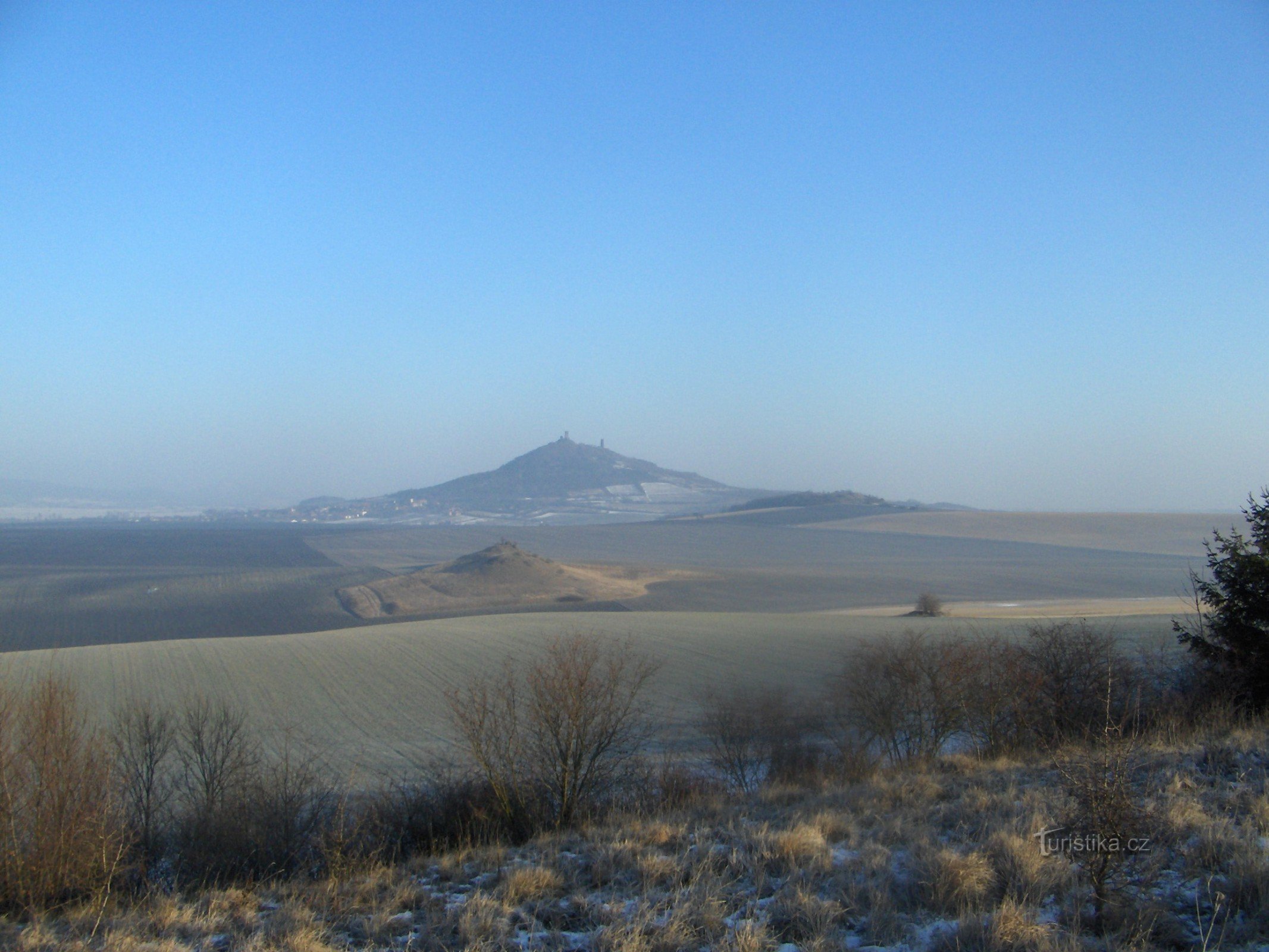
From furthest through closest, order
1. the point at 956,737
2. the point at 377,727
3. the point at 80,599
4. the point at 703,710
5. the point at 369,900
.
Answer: the point at 80,599
the point at 703,710
the point at 377,727
the point at 956,737
the point at 369,900

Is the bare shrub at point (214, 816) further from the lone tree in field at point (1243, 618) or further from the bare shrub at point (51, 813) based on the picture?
the lone tree in field at point (1243, 618)

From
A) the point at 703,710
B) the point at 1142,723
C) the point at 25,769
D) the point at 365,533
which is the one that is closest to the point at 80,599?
→ the point at 703,710

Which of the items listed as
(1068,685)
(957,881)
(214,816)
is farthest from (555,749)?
(1068,685)

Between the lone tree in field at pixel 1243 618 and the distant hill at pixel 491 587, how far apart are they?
48179mm

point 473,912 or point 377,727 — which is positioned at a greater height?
point 473,912

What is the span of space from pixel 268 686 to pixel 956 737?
22.7m

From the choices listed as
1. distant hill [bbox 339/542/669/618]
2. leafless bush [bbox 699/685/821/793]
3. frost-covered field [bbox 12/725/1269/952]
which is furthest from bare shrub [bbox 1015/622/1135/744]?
distant hill [bbox 339/542/669/618]

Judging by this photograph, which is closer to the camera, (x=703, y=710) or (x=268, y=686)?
(x=703, y=710)

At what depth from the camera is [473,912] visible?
6074 mm

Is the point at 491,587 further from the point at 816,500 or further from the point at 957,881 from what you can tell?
the point at 816,500

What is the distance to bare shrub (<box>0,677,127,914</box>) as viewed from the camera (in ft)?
26.4

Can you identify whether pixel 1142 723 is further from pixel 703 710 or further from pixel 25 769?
pixel 25 769

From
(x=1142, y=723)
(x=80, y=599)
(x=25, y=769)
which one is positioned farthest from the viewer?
(x=80, y=599)

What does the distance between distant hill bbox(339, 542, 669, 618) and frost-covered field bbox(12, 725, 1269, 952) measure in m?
51.5
